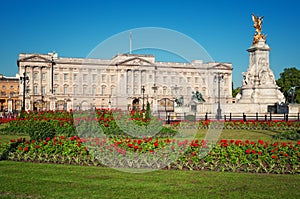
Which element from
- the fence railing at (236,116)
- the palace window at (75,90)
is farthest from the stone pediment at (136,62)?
the fence railing at (236,116)

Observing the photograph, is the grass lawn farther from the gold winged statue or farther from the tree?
the tree

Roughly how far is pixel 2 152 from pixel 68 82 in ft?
242

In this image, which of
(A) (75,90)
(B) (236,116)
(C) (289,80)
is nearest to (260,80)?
(B) (236,116)

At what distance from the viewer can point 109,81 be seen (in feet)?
274

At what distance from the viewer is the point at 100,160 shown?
9492mm

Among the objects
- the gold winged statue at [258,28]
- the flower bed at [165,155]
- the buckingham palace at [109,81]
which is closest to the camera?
the flower bed at [165,155]

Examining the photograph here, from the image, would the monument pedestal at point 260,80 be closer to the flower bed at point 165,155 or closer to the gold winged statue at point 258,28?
the gold winged statue at point 258,28

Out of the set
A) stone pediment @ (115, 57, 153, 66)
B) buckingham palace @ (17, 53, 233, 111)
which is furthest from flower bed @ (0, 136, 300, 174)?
stone pediment @ (115, 57, 153, 66)

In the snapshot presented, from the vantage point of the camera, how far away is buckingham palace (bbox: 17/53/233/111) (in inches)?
3071

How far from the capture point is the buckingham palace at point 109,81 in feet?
256

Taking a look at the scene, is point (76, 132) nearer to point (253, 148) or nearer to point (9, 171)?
point (9, 171)

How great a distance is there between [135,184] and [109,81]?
251 feet

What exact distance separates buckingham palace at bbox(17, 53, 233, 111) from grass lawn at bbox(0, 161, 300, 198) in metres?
68.7

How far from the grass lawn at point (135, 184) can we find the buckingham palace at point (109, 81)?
68.7m
